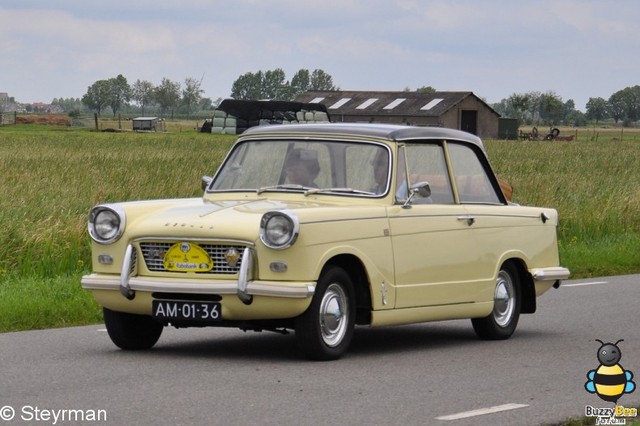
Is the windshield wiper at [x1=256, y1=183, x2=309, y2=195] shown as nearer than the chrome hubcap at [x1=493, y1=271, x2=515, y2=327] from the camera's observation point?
Yes

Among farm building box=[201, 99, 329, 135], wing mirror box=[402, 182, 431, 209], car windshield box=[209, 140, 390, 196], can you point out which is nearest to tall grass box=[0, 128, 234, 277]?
car windshield box=[209, 140, 390, 196]

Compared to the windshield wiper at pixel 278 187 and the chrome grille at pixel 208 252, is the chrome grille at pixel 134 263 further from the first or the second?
the windshield wiper at pixel 278 187

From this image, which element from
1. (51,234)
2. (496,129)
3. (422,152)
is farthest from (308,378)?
(496,129)

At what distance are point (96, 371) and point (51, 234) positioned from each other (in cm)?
739

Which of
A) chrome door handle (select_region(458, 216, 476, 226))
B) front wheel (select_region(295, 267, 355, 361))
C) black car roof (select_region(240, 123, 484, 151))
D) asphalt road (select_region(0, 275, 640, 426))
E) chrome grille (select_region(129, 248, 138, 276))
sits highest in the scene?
black car roof (select_region(240, 123, 484, 151))

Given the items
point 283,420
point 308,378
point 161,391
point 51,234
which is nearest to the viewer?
point 283,420

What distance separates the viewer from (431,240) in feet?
34.8

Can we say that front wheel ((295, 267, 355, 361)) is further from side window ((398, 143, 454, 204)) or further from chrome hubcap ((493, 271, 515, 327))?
chrome hubcap ((493, 271, 515, 327))

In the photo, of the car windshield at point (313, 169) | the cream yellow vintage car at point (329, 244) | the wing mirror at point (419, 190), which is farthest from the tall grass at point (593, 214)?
the wing mirror at point (419, 190)

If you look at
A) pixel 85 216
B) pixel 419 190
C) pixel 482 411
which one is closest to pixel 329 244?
pixel 419 190

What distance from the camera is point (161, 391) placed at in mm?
8156

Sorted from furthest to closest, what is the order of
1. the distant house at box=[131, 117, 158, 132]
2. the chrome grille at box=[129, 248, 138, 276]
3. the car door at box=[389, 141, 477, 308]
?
the distant house at box=[131, 117, 158, 132]
the car door at box=[389, 141, 477, 308]
the chrome grille at box=[129, 248, 138, 276]

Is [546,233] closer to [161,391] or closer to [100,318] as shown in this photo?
[100,318]

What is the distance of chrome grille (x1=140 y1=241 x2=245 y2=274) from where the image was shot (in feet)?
30.7
